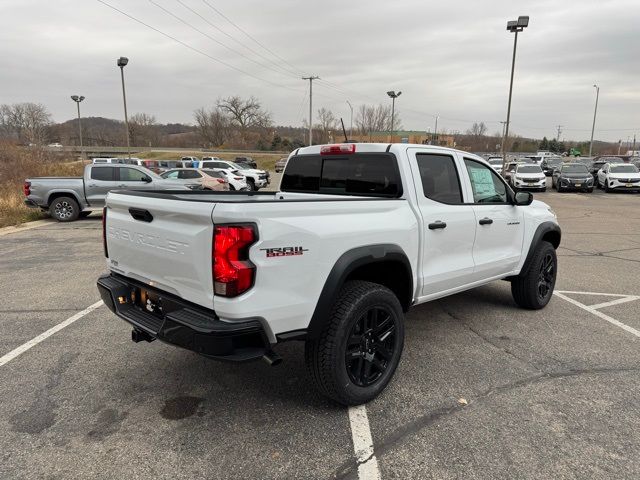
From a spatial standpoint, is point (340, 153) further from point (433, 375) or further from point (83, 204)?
point (83, 204)

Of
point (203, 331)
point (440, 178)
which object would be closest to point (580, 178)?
point (440, 178)

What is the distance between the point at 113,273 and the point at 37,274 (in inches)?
174

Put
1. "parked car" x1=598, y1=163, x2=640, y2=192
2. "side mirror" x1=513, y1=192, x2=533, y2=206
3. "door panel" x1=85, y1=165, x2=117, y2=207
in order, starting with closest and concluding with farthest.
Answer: "side mirror" x1=513, y1=192, x2=533, y2=206 → "door panel" x1=85, y1=165, x2=117, y2=207 → "parked car" x1=598, y1=163, x2=640, y2=192

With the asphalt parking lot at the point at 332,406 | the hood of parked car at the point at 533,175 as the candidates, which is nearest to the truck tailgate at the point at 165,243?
the asphalt parking lot at the point at 332,406

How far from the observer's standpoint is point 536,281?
200 inches

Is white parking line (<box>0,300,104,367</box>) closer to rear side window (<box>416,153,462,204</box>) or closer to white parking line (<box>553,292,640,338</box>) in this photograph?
rear side window (<box>416,153,462,204</box>)

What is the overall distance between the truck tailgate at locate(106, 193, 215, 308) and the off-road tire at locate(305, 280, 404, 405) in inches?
30.9

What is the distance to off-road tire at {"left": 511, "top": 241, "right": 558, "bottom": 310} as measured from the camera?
503cm

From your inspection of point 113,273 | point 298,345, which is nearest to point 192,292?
point 113,273

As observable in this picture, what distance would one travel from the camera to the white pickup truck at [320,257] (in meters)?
2.48

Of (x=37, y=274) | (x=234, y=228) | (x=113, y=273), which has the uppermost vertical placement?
(x=234, y=228)

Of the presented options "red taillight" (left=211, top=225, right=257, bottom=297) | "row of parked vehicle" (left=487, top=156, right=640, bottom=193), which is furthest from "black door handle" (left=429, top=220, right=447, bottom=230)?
"row of parked vehicle" (left=487, top=156, right=640, bottom=193)

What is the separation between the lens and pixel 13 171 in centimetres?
2447

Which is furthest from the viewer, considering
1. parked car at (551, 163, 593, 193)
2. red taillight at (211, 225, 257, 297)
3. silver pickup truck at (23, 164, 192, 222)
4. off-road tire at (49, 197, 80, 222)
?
parked car at (551, 163, 593, 193)
